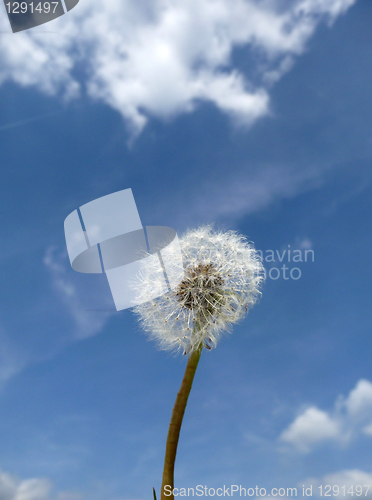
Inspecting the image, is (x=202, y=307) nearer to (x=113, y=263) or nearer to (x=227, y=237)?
(x=227, y=237)

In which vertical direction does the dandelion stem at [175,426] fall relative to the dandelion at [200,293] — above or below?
below

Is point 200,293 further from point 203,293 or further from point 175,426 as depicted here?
point 175,426

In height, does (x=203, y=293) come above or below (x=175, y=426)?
above

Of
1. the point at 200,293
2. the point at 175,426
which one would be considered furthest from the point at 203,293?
the point at 175,426
